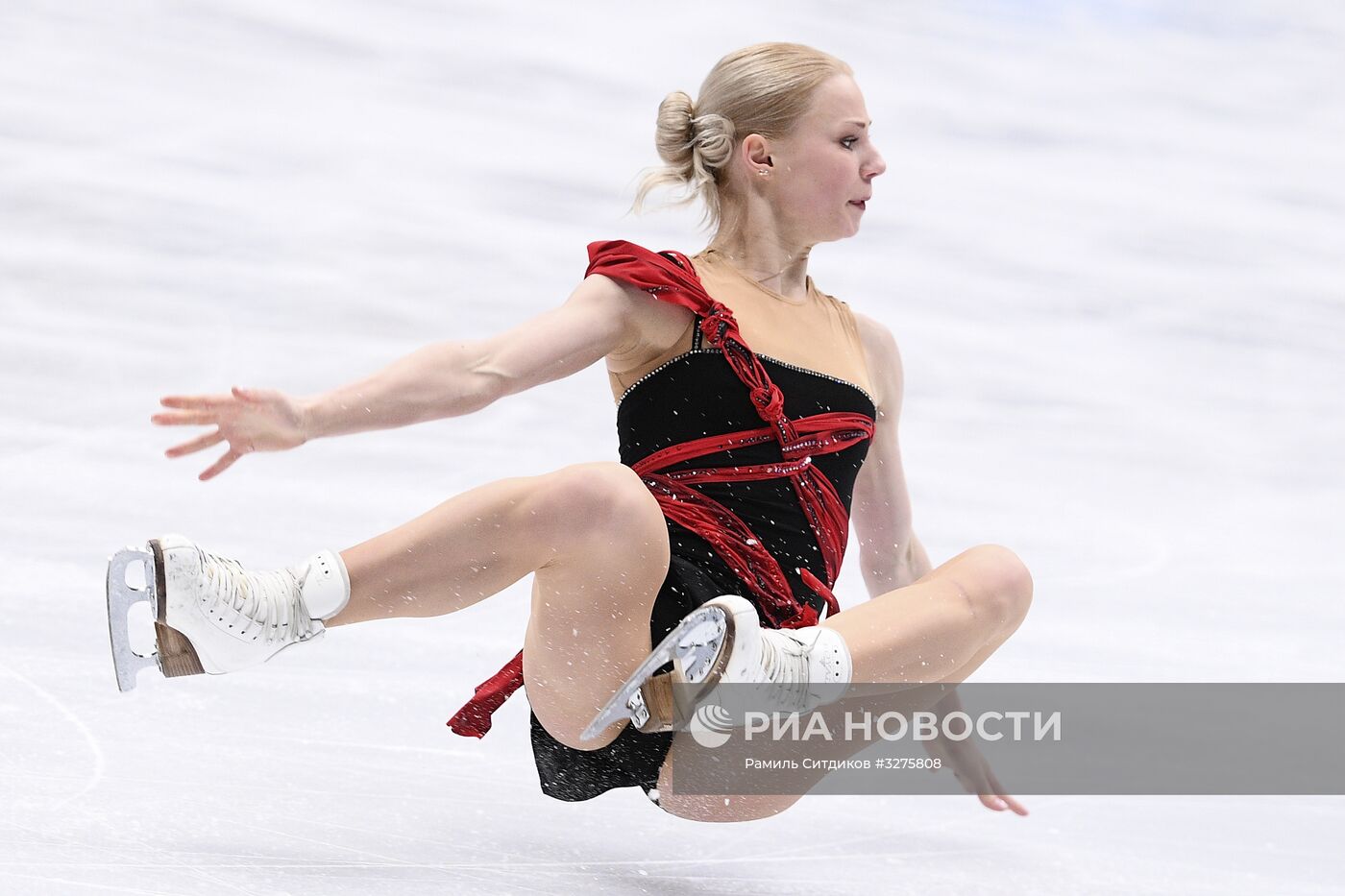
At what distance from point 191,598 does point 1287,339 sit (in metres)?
4.58

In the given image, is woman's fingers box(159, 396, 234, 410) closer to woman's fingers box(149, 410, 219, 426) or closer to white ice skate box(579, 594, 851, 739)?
woman's fingers box(149, 410, 219, 426)

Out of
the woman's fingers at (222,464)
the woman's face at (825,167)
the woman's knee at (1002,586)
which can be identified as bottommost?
the woman's fingers at (222,464)

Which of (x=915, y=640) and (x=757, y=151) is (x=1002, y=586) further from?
(x=757, y=151)

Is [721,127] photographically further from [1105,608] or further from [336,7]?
[336,7]

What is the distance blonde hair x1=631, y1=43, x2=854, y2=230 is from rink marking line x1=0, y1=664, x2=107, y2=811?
0.99 m

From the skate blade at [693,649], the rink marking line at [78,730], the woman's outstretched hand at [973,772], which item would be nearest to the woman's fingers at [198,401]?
the skate blade at [693,649]

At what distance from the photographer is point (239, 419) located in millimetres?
1512

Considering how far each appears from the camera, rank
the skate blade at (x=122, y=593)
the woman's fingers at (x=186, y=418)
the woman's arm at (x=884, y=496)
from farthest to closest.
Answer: the woman's arm at (x=884, y=496), the skate blade at (x=122, y=593), the woman's fingers at (x=186, y=418)

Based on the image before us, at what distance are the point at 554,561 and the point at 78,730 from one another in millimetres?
894

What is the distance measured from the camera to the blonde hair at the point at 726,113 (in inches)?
77.5

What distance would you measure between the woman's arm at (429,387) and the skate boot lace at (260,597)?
0.12m

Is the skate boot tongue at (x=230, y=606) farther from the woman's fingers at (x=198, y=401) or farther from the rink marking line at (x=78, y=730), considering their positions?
the rink marking line at (x=78, y=730)

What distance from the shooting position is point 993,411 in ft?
15.4

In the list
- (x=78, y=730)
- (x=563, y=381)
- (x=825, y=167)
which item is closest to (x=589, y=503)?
(x=825, y=167)
